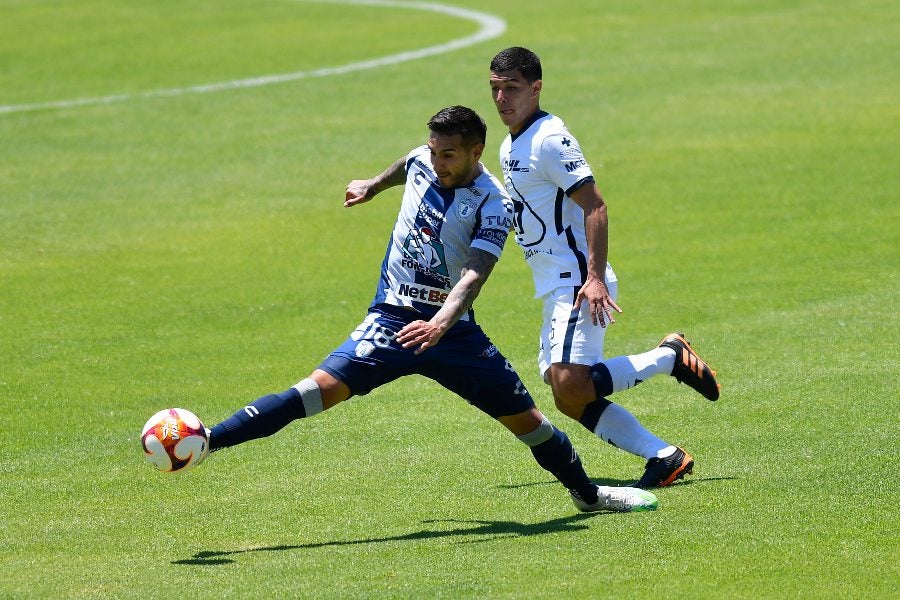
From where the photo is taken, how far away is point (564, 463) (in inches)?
313

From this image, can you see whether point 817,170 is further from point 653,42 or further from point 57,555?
point 57,555

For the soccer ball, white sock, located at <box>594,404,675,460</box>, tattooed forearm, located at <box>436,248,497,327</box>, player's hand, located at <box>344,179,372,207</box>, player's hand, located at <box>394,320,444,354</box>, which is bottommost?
white sock, located at <box>594,404,675,460</box>

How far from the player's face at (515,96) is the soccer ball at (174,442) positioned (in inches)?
108

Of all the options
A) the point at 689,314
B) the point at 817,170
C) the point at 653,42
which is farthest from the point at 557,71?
the point at 689,314

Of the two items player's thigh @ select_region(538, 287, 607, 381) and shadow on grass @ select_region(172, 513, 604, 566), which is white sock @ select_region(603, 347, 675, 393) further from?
shadow on grass @ select_region(172, 513, 604, 566)

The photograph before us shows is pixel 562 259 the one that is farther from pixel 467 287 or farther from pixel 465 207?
pixel 467 287

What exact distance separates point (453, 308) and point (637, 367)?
1.93 m

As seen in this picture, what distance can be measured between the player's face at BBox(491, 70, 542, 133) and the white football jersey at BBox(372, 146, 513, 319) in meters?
Result: 0.86

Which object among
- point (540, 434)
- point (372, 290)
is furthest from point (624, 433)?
point (372, 290)

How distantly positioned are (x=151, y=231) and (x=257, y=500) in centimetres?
982

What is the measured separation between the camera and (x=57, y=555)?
24.1 feet

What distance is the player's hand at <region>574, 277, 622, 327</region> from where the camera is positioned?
8.07 meters

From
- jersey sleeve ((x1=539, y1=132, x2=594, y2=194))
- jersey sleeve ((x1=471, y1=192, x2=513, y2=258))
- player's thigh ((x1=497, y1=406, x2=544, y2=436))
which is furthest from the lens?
jersey sleeve ((x1=539, y1=132, x2=594, y2=194))

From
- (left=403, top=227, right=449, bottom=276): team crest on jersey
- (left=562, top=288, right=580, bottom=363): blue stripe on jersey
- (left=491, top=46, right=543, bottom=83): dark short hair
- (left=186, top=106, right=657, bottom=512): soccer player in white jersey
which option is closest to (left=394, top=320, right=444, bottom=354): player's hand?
(left=186, top=106, right=657, bottom=512): soccer player in white jersey
